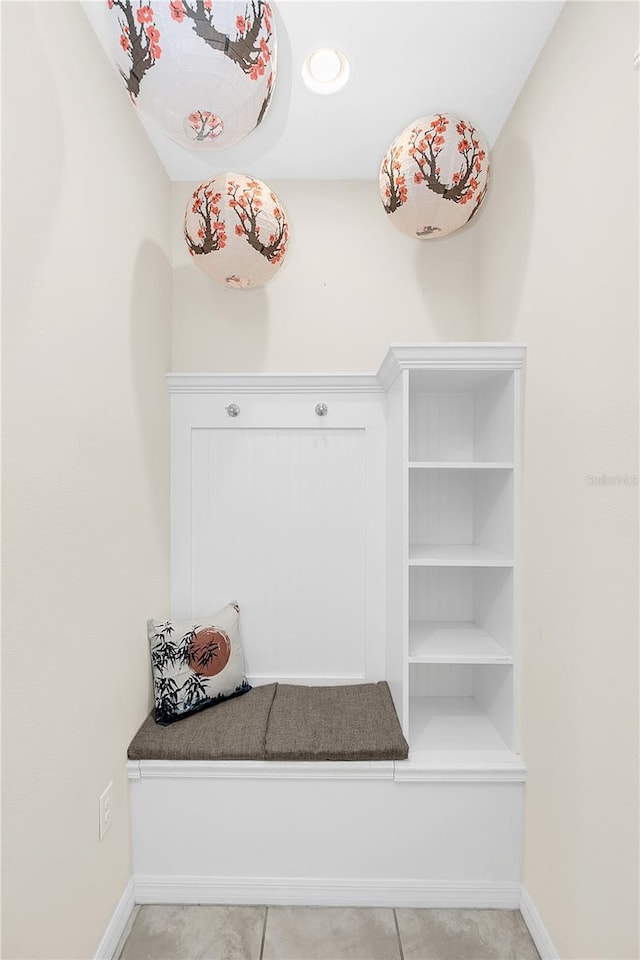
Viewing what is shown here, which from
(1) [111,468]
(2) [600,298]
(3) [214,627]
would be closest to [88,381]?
(1) [111,468]

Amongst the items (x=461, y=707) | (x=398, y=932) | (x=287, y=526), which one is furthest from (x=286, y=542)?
(x=398, y=932)

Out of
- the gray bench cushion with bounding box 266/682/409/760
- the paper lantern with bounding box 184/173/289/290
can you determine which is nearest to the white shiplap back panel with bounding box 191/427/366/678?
the gray bench cushion with bounding box 266/682/409/760

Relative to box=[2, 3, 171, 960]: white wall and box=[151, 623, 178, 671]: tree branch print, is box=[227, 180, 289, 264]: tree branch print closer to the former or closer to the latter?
box=[2, 3, 171, 960]: white wall

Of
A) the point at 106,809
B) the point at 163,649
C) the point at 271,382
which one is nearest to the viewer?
the point at 106,809

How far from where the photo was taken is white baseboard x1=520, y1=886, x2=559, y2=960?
1.52 metres

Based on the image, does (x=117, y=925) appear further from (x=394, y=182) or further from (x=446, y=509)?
(x=394, y=182)

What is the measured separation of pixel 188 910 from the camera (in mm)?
1751

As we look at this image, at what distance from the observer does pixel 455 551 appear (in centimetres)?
211

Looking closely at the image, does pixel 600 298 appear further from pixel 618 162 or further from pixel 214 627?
pixel 214 627

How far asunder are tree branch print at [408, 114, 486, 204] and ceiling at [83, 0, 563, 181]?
28 cm

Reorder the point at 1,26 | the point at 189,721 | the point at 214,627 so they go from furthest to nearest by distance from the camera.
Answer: the point at 214,627, the point at 189,721, the point at 1,26

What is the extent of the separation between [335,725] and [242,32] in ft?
6.32

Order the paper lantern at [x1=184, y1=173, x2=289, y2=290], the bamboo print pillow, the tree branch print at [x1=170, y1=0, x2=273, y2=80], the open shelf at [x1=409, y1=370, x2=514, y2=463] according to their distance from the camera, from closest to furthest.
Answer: the tree branch print at [x1=170, y1=0, x2=273, y2=80] → the paper lantern at [x1=184, y1=173, x2=289, y2=290] → the bamboo print pillow → the open shelf at [x1=409, y1=370, x2=514, y2=463]

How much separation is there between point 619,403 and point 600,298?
285 millimetres
